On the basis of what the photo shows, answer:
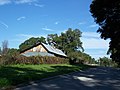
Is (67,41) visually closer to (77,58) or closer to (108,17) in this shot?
(77,58)

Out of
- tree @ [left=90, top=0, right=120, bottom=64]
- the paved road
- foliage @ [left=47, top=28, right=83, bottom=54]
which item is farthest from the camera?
foliage @ [left=47, top=28, right=83, bottom=54]

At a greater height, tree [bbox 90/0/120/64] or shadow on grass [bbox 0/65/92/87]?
tree [bbox 90/0/120/64]

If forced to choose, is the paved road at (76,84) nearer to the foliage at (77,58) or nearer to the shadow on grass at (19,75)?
the shadow on grass at (19,75)

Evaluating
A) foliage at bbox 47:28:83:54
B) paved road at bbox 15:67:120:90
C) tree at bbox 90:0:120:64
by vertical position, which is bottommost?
paved road at bbox 15:67:120:90

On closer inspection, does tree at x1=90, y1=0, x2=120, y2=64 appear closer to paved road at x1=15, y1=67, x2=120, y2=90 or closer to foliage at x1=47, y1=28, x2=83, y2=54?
paved road at x1=15, y1=67, x2=120, y2=90

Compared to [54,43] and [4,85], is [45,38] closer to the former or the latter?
[54,43]

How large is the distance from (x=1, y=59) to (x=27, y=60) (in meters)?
11.6

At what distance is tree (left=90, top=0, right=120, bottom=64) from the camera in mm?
35906

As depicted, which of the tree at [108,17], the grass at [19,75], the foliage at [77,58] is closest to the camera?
the grass at [19,75]

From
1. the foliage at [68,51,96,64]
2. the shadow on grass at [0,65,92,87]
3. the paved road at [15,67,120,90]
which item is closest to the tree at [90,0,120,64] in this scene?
the shadow on grass at [0,65,92,87]

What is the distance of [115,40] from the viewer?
127 feet

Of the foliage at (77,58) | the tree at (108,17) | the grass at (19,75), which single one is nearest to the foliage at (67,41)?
the foliage at (77,58)

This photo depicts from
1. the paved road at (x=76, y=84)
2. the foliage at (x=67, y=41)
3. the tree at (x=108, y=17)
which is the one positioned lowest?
the paved road at (x=76, y=84)

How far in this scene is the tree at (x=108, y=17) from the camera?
35.9 m
